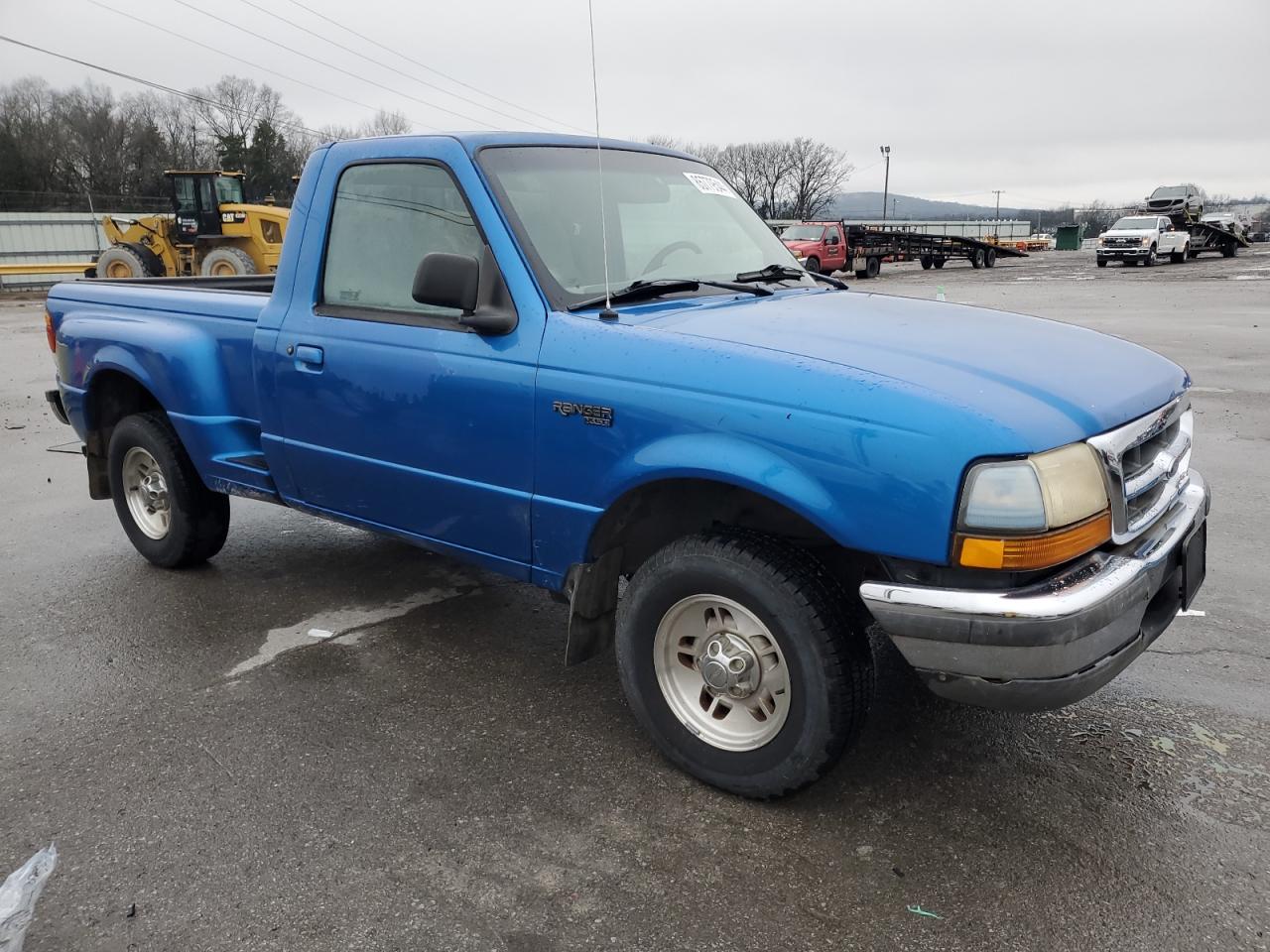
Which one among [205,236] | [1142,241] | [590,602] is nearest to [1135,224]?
[1142,241]

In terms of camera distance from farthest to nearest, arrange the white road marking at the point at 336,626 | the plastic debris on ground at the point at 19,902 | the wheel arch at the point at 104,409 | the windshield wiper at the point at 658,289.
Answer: the wheel arch at the point at 104,409, the white road marking at the point at 336,626, the windshield wiper at the point at 658,289, the plastic debris on ground at the point at 19,902

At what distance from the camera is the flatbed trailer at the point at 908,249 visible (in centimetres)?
3400

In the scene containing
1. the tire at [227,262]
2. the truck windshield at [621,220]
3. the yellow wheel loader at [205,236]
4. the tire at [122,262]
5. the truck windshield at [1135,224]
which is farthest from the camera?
the truck windshield at [1135,224]

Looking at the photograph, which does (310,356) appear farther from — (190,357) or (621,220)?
(621,220)

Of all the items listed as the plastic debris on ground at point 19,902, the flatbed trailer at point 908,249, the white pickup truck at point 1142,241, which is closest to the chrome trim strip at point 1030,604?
the plastic debris on ground at point 19,902

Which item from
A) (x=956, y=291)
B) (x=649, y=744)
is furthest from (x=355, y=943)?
(x=956, y=291)

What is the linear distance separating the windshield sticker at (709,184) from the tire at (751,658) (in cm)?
185

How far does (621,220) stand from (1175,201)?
43.2 meters

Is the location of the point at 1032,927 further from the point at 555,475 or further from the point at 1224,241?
the point at 1224,241

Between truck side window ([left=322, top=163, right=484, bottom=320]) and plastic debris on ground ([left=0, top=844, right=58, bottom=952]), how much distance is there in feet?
6.70

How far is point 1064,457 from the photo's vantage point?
7.89 feet

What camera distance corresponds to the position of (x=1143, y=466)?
8.98 ft

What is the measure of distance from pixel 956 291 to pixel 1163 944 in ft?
78.9

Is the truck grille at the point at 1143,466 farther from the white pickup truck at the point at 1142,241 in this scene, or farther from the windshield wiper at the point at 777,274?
the white pickup truck at the point at 1142,241
